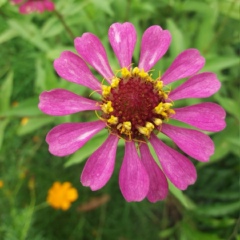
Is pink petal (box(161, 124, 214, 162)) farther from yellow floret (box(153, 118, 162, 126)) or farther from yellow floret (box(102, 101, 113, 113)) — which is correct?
yellow floret (box(102, 101, 113, 113))

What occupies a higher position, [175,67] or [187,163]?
[175,67]

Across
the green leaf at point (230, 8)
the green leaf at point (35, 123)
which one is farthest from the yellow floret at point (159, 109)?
the green leaf at point (230, 8)

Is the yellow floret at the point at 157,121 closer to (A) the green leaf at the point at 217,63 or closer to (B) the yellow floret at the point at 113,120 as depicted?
(B) the yellow floret at the point at 113,120

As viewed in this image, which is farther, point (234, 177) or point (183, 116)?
point (234, 177)

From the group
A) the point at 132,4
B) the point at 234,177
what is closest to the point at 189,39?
the point at 132,4

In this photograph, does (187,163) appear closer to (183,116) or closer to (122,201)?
→ (183,116)

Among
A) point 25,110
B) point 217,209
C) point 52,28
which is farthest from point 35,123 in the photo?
point 217,209

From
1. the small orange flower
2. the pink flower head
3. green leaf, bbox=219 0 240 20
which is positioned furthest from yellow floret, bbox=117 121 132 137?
green leaf, bbox=219 0 240 20

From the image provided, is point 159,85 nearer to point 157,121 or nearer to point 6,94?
point 157,121
